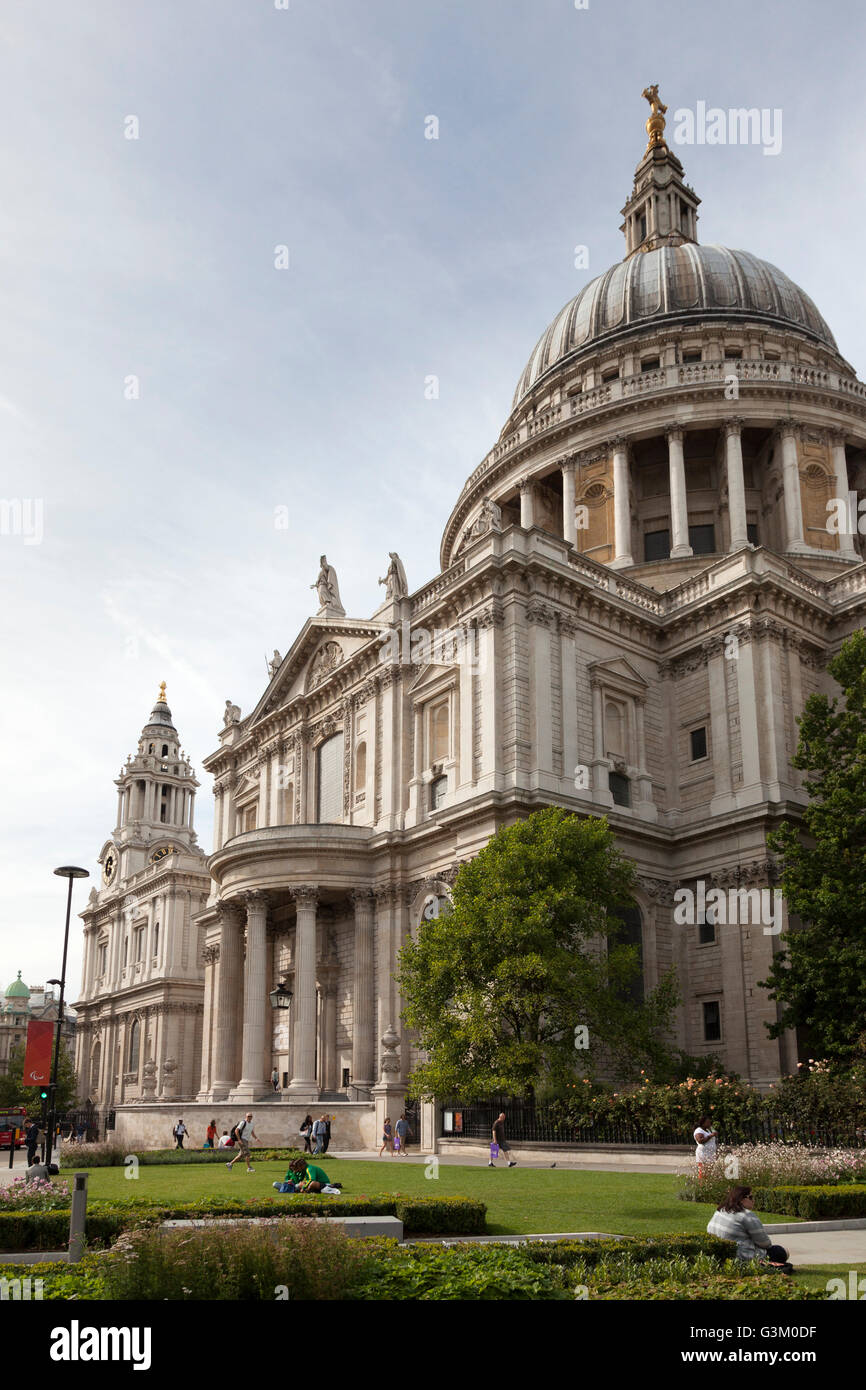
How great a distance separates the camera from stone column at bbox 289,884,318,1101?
4244 cm

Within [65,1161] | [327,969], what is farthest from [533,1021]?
[327,969]

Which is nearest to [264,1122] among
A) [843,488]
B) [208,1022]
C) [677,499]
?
[208,1022]

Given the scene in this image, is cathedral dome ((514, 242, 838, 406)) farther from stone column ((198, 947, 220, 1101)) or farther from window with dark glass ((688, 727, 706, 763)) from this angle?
stone column ((198, 947, 220, 1101))

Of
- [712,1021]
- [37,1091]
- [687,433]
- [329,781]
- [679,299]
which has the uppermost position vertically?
[679,299]

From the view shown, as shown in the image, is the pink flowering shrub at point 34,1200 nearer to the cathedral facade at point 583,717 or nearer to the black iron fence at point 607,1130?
the black iron fence at point 607,1130

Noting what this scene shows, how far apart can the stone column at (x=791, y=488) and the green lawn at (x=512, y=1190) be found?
3662 centimetres

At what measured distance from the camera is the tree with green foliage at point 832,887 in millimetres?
31844

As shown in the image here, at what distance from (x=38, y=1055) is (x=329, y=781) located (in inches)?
769

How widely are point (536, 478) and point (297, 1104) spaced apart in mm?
36318

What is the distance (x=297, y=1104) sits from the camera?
3953 centimetres

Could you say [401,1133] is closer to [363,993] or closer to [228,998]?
[363,993]

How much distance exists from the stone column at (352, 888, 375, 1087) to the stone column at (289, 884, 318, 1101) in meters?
1.69

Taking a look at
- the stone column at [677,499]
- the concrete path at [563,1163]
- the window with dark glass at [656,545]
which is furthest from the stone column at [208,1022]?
the stone column at [677,499]

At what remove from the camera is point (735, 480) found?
56.5m
